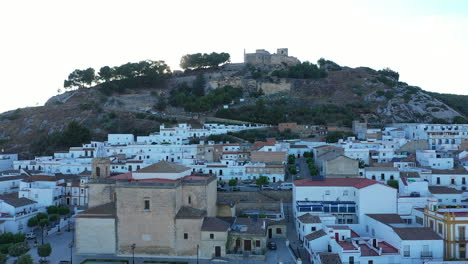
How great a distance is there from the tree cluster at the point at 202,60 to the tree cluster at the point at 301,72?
9883 mm

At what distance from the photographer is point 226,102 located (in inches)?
2206

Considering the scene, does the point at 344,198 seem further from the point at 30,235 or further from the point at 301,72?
the point at 301,72

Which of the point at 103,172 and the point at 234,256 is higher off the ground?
the point at 103,172

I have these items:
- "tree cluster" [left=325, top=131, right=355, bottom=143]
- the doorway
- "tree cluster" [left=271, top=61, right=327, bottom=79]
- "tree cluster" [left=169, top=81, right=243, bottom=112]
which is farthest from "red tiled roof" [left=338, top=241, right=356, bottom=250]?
"tree cluster" [left=271, top=61, right=327, bottom=79]

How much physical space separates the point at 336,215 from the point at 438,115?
3746 centimetres

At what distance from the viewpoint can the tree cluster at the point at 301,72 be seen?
65.5 meters

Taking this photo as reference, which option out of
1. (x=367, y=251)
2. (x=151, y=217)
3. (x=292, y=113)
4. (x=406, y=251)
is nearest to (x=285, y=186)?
(x=151, y=217)

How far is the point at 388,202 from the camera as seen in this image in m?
21.7

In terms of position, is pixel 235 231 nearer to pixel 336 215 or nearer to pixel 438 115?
pixel 336 215

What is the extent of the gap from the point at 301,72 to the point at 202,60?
16.4 meters

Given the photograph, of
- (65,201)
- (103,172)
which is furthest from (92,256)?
(65,201)

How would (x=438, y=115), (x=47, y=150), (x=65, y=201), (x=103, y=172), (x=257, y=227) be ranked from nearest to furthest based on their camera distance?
(x=257, y=227)
(x=103, y=172)
(x=65, y=201)
(x=47, y=150)
(x=438, y=115)

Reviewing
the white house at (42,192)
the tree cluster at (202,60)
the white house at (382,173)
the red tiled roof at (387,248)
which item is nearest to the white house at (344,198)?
the red tiled roof at (387,248)

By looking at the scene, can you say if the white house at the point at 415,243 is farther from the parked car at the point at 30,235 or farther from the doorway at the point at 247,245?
the parked car at the point at 30,235
